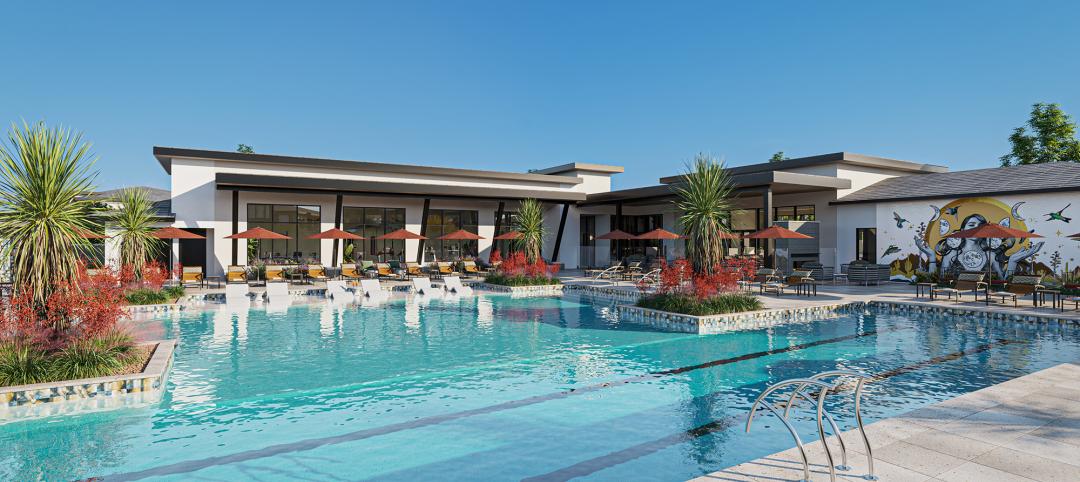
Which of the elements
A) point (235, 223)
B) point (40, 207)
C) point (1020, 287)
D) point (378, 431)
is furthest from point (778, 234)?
point (235, 223)

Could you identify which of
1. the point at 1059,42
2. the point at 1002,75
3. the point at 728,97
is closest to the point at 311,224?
the point at 728,97

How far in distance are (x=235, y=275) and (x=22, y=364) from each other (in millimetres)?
13474

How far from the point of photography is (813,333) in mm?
11992

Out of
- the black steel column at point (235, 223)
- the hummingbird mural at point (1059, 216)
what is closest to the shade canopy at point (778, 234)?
the hummingbird mural at point (1059, 216)

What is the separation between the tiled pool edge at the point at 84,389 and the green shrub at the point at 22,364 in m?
0.22

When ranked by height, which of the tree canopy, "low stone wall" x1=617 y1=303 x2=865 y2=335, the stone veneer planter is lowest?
the stone veneer planter

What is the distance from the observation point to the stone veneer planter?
6688mm

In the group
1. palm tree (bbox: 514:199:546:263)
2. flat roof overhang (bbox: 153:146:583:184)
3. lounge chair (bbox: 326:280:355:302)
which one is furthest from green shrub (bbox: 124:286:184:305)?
palm tree (bbox: 514:199:546:263)

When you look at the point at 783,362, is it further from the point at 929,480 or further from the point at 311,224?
the point at 311,224

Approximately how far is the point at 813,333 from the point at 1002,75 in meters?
18.7

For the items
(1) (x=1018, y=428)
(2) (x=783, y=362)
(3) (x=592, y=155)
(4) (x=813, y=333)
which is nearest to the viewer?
(1) (x=1018, y=428)

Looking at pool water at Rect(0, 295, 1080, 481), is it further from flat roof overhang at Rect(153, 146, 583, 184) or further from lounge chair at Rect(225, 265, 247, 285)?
flat roof overhang at Rect(153, 146, 583, 184)

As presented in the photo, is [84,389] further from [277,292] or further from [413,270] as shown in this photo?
[413,270]

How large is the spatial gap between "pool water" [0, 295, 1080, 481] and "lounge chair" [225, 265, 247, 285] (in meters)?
7.06
